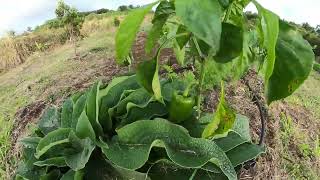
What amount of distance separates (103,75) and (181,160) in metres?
2.35

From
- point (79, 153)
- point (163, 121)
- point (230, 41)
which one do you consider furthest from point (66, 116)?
point (230, 41)

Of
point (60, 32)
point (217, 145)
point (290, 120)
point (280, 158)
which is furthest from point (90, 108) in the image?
point (60, 32)

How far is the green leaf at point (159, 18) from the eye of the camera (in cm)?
123

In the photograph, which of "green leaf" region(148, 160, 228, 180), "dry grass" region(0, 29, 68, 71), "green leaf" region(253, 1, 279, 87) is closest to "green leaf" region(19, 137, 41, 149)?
"green leaf" region(148, 160, 228, 180)

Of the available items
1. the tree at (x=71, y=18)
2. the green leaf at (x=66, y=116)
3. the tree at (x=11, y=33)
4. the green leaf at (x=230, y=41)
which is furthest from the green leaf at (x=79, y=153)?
the tree at (x=11, y=33)

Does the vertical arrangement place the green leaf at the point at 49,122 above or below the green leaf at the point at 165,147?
below

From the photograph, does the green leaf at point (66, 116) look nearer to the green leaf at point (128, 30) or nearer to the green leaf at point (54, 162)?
the green leaf at point (54, 162)

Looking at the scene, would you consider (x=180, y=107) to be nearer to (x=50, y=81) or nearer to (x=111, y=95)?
(x=111, y=95)

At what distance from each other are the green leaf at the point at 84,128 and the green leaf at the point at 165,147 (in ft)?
0.19

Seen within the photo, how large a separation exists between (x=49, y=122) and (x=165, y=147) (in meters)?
0.45

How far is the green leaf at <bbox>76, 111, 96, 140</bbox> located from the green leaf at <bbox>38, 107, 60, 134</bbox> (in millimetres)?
195

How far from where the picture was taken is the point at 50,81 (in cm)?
436

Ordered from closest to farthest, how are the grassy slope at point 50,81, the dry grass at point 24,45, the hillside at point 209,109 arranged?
the hillside at point 209,109 → the grassy slope at point 50,81 → the dry grass at point 24,45

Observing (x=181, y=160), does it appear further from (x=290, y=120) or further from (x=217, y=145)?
(x=290, y=120)
